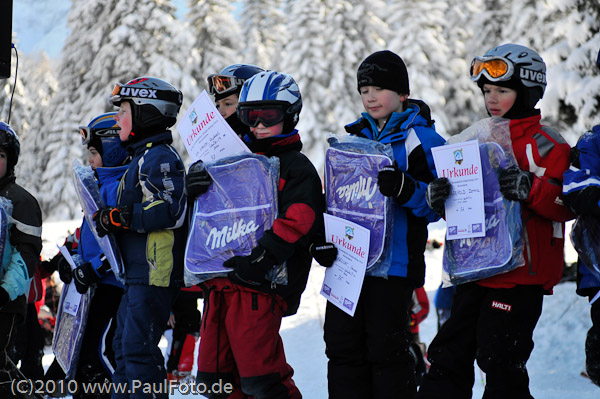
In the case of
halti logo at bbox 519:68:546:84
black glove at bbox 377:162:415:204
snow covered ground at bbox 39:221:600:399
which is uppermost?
halti logo at bbox 519:68:546:84

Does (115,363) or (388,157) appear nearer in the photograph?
(388,157)

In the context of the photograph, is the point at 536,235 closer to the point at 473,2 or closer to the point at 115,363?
the point at 115,363

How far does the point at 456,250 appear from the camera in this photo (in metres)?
4.54

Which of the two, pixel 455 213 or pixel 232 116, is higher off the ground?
pixel 232 116

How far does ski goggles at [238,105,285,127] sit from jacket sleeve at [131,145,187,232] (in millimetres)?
717

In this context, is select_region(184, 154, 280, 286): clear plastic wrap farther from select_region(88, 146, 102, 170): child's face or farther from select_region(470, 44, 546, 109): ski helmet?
select_region(88, 146, 102, 170): child's face

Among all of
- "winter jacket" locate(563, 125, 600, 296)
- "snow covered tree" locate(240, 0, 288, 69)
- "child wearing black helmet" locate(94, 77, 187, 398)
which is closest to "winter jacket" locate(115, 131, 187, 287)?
"child wearing black helmet" locate(94, 77, 187, 398)

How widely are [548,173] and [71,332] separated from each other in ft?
12.2

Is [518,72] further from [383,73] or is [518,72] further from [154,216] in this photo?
[154,216]

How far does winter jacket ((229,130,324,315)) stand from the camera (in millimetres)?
4562

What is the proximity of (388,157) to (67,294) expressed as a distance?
2.96 meters

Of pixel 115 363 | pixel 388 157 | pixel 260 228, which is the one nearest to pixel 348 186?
pixel 388 157

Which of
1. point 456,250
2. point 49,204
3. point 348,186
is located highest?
point 348,186

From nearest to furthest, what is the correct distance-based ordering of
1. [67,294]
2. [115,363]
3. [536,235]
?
[536,235], [115,363], [67,294]
